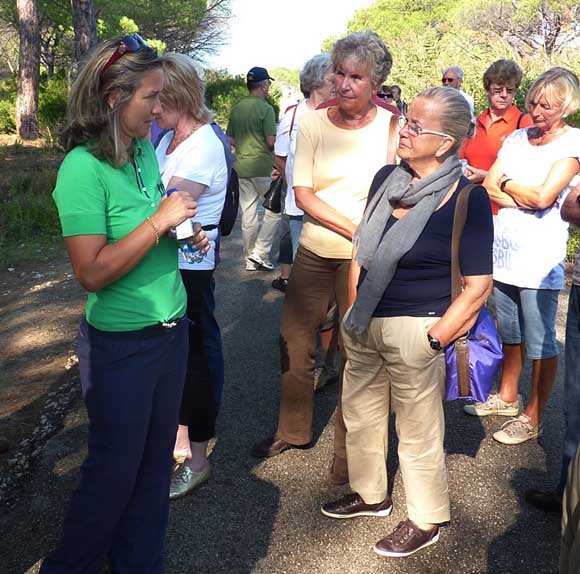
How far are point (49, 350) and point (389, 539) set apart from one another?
3.15 meters

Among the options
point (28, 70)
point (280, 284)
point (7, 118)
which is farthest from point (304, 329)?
point (7, 118)

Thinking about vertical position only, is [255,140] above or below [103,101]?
below

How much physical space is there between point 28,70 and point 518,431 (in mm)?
17590

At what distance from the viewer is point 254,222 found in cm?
720

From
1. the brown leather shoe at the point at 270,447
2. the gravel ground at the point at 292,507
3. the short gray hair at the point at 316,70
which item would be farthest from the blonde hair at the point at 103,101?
the short gray hair at the point at 316,70

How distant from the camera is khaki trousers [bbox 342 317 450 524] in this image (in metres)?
2.64

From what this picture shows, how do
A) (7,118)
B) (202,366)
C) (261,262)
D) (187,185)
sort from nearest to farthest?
(187,185) < (202,366) < (261,262) < (7,118)

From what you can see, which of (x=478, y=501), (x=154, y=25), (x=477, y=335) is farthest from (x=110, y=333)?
(x=154, y=25)

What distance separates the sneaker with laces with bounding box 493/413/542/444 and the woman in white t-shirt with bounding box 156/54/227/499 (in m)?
1.73

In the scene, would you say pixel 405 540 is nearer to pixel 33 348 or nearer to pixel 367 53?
pixel 367 53

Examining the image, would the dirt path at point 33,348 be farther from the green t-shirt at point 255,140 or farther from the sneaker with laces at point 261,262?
the green t-shirt at point 255,140

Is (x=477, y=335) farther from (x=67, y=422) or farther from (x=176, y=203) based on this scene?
(x=67, y=422)

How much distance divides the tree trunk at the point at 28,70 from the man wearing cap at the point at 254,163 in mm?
12482

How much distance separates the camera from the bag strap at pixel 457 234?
2.48 meters
